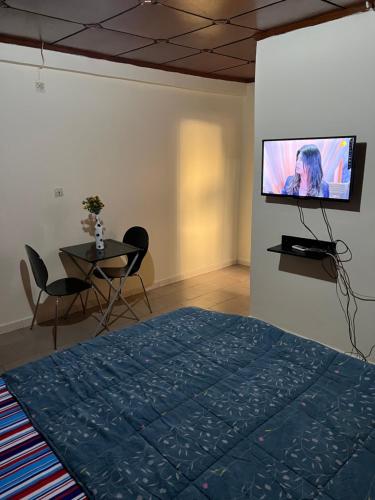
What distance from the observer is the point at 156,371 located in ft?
6.31

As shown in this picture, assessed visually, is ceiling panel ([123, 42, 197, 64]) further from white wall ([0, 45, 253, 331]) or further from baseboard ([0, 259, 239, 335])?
baseboard ([0, 259, 239, 335])

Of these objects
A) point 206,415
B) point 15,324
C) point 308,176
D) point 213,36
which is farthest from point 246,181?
point 206,415

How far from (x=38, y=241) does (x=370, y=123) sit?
3.09 m

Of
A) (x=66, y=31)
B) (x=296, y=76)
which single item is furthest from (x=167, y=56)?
(x=296, y=76)

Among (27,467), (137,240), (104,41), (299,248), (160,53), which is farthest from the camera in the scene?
(137,240)

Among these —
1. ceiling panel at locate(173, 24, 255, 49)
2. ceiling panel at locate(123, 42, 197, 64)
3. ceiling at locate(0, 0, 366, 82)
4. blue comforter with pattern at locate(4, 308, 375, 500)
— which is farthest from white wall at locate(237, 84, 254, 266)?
blue comforter with pattern at locate(4, 308, 375, 500)

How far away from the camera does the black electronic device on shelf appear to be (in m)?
2.96

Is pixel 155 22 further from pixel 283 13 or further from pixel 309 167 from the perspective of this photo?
pixel 309 167

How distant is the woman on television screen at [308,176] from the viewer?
9.32ft

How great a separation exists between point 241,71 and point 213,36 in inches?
63.6

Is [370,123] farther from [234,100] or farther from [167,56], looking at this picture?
[234,100]

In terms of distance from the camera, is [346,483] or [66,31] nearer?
[346,483]

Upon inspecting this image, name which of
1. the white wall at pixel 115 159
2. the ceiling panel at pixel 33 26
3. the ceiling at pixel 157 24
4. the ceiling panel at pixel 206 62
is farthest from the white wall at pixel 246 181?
the ceiling panel at pixel 33 26

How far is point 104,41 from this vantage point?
3.35m
